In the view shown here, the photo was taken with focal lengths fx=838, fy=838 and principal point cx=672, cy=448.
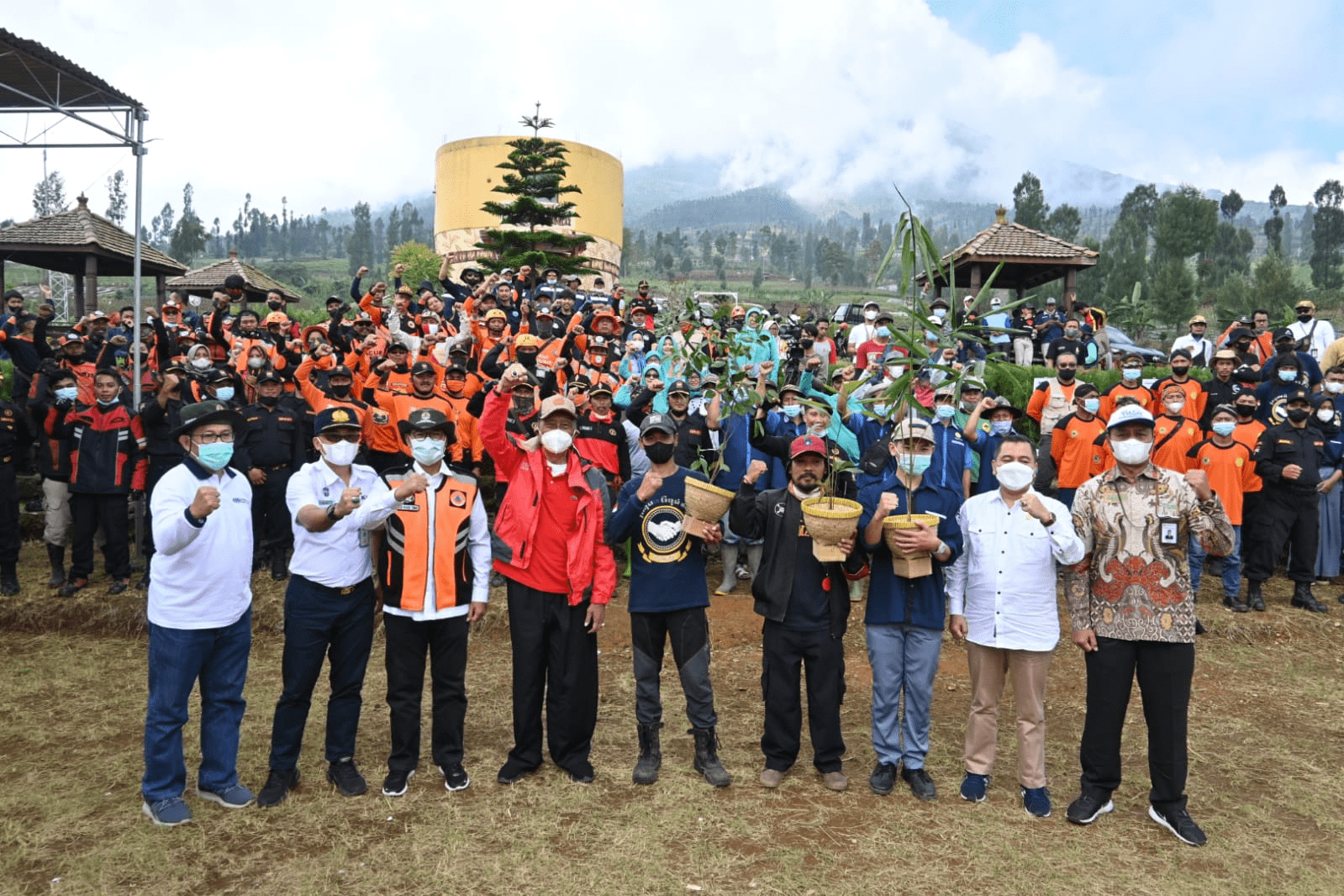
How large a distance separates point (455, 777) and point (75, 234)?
1768 cm

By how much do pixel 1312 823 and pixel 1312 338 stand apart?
11285 mm

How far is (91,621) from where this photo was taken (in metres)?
8.23

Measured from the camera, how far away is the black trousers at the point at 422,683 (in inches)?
193

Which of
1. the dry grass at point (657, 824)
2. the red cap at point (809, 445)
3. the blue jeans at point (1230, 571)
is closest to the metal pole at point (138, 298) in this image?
the dry grass at point (657, 824)

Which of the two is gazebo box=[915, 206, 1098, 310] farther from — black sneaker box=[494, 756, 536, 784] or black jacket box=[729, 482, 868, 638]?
black sneaker box=[494, 756, 536, 784]

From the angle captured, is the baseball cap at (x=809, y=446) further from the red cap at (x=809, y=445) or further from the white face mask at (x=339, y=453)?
the white face mask at (x=339, y=453)

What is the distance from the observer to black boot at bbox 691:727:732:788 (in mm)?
5133

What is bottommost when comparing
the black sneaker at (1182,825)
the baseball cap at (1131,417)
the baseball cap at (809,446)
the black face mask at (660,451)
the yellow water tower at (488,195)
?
the black sneaker at (1182,825)

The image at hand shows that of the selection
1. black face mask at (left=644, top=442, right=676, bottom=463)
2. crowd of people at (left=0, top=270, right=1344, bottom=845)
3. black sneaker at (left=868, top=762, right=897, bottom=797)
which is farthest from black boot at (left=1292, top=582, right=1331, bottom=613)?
black face mask at (left=644, top=442, right=676, bottom=463)

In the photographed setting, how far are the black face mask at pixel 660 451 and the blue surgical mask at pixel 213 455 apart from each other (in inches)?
91.8

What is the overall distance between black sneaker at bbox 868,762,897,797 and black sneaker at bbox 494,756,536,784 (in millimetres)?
2060

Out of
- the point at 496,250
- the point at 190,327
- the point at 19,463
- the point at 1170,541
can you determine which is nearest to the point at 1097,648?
the point at 1170,541

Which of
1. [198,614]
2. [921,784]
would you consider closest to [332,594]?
[198,614]

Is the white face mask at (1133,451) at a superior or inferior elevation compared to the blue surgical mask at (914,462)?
superior
